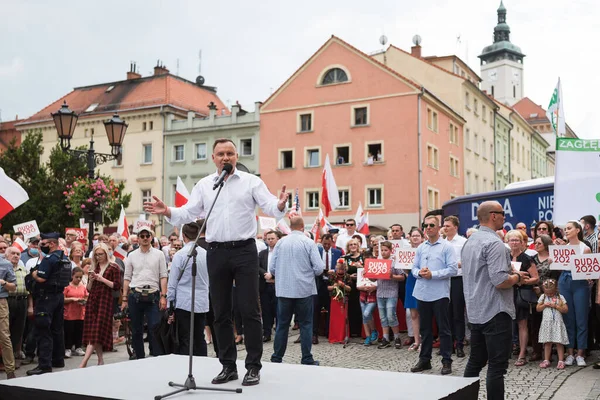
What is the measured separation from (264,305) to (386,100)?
34.1m

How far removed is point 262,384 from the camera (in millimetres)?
6539

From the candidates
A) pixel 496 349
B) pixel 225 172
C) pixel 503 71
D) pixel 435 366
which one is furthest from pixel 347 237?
pixel 503 71

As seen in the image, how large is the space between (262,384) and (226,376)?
364mm

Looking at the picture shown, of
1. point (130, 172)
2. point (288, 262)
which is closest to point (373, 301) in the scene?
point (288, 262)

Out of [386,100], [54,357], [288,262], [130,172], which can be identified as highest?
[386,100]

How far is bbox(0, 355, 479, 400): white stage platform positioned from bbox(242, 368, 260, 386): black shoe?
7cm

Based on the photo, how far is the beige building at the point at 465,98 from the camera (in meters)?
55.2

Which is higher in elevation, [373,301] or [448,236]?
[448,236]

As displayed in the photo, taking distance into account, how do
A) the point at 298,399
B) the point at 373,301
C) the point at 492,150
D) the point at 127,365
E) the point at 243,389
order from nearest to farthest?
the point at 298,399
the point at 243,389
the point at 127,365
the point at 373,301
the point at 492,150

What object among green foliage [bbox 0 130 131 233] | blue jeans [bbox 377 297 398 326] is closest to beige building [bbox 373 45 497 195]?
green foliage [bbox 0 130 131 233]

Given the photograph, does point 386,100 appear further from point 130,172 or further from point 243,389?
point 243,389

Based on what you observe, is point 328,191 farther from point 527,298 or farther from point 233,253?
point 233,253

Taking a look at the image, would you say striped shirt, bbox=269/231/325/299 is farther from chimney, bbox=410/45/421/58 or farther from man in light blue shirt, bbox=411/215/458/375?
chimney, bbox=410/45/421/58

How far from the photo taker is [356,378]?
6.89 meters
